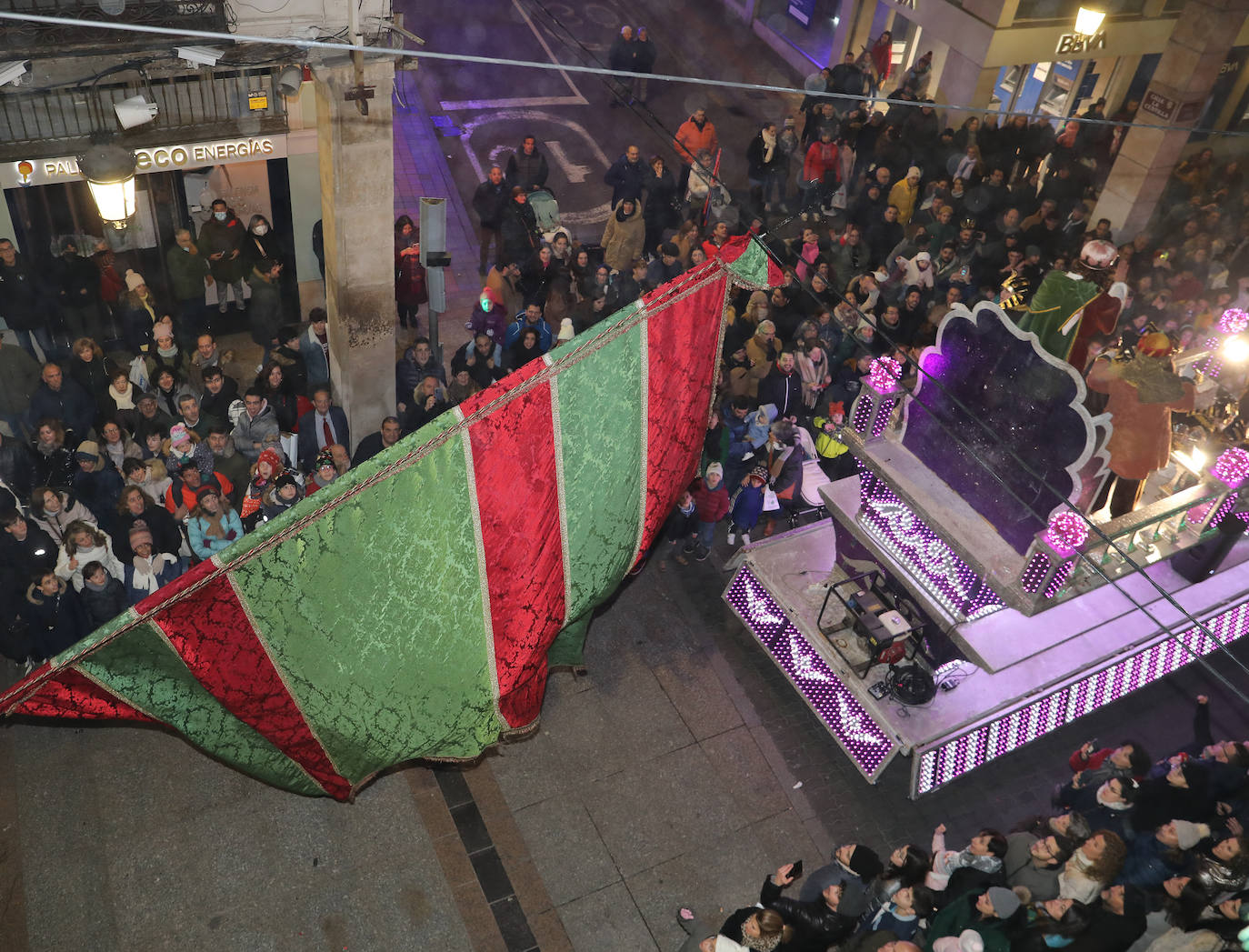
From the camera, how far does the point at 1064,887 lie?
24.1 feet

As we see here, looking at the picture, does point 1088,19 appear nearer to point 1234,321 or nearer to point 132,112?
point 1234,321

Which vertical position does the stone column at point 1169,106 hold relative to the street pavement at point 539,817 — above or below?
above

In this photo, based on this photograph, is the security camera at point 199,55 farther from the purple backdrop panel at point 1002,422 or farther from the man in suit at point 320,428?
the purple backdrop panel at point 1002,422

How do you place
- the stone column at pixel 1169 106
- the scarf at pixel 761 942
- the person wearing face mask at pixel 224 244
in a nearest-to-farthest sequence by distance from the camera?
the scarf at pixel 761 942 < the person wearing face mask at pixel 224 244 < the stone column at pixel 1169 106

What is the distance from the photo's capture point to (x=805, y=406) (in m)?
12.3

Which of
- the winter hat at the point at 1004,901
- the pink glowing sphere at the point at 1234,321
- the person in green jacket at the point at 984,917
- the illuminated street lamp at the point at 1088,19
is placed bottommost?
the person in green jacket at the point at 984,917

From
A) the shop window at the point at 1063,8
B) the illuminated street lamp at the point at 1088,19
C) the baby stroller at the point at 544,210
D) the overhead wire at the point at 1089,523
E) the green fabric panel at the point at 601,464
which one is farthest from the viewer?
the shop window at the point at 1063,8

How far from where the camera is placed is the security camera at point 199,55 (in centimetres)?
882

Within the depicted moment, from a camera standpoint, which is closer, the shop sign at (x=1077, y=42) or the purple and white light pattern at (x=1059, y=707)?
the purple and white light pattern at (x=1059, y=707)

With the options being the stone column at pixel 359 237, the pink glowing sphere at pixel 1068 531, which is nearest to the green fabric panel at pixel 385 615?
the pink glowing sphere at pixel 1068 531

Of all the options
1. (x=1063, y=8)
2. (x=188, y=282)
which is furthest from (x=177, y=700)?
(x=1063, y=8)

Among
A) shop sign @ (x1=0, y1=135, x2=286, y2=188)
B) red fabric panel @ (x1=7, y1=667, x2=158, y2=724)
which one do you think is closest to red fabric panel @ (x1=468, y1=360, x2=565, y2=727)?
red fabric panel @ (x1=7, y1=667, x2=158, y2=724)

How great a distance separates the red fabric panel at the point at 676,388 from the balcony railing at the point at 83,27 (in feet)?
20.1

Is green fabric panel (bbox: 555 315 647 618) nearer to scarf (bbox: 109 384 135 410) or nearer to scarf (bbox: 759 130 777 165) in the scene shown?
scarf (bbox: 109 384 135 410)
